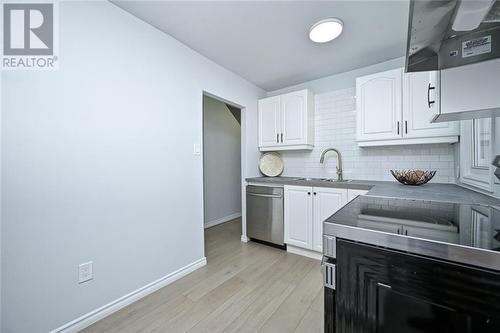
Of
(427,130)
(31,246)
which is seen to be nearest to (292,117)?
(427,130)

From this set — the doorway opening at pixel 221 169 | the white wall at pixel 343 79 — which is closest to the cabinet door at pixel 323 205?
the doorway opening at pixel 221 169

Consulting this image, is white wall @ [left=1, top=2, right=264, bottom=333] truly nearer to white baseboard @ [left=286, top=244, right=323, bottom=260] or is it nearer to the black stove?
white baseboard @ [left=286, top=244, right=323, bottom=260]

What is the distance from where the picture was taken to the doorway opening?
3.71 m

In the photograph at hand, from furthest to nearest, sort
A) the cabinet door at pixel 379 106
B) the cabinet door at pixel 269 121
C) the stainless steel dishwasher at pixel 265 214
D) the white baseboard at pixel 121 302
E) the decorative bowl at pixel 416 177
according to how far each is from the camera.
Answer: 1. the cabinet door at pixel 269 121
2. the stainless steel dishwasher at pixel 265 214
3. the cabinet door at pixel 379 106
4. the decorative bowl at pixel 416 177
5. the white baseboard at pixel 121 302

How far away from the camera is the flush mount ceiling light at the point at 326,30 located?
1723 mm

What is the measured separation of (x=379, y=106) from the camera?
222 centimetres

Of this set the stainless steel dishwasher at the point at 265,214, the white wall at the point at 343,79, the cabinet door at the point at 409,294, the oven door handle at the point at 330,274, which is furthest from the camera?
the stainless steel dishwasher at the point at 265,214

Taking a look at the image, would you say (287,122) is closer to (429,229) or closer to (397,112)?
(397,112)

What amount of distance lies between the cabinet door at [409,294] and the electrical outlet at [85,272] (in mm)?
A: 1599

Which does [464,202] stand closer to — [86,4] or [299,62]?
[299,62]

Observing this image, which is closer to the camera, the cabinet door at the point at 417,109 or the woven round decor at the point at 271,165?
the cabinet door at the point at 417,109

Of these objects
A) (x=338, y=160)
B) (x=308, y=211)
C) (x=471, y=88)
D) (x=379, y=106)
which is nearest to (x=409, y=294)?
(x=471, y=88)

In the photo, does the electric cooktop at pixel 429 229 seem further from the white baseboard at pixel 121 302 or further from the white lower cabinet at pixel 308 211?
the white baseboard at pixel 121 302

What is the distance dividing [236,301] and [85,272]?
1122mm
